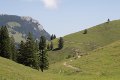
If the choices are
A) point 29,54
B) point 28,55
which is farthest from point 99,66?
point 28,55

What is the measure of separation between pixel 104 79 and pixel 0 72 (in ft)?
81.3

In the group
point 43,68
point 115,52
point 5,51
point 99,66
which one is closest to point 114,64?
point 99,66

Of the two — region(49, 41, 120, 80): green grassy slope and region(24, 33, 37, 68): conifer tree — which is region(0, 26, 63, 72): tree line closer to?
region(24, 33, 37, 68): conifer tree

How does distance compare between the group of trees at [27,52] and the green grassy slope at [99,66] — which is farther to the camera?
the group of trees at [27,52]

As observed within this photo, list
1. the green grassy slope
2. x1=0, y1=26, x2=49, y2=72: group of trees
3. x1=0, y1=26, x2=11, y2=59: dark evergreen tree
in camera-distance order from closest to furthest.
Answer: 1. the green grassy slope
2. x1=0, y1=26, x2=49, y2=72: group of trees
3. x1=0, y1=26, x2=11, y2=59: dark evergreen tree

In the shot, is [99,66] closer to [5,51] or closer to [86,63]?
[86,63]

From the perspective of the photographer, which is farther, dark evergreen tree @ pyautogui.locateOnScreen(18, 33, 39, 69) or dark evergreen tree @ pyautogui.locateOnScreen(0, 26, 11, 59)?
dark evergreen tree @ pyautogui.locateOnScreen(0, 26, 11, 59)

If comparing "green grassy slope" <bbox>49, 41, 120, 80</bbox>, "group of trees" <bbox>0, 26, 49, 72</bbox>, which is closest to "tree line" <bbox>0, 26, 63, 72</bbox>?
"group of trees" <bbox>0, 26, 49, 72</bbox>

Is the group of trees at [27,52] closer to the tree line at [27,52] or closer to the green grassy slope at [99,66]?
the tree line at [27,52]

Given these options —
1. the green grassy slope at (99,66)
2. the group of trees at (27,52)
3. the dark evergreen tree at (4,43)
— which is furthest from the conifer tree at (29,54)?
the dark evergreen tree at (4,43)

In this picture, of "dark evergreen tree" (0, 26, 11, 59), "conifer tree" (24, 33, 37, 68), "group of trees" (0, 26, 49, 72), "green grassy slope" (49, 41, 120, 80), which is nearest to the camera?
"green grassy slope" (49, 41, 120, 80)

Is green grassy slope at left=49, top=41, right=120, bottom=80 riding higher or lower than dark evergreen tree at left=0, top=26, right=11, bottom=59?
lower

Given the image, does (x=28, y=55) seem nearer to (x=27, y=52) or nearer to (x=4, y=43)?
(x=27, y=52)

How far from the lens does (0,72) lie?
1796 inches
